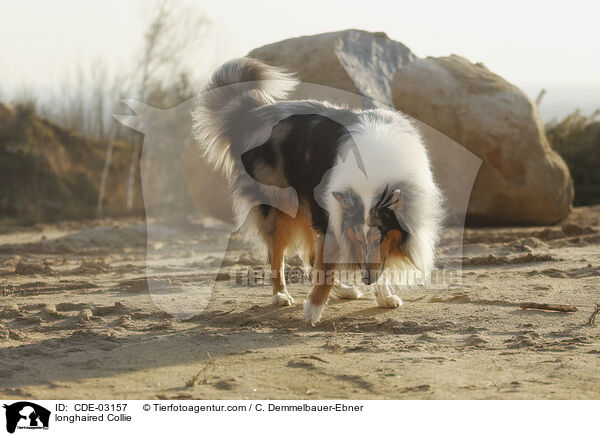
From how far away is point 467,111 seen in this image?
34.3ft

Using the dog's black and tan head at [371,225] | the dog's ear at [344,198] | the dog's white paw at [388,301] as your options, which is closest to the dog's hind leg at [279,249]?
the dog's white paw at [388,301]

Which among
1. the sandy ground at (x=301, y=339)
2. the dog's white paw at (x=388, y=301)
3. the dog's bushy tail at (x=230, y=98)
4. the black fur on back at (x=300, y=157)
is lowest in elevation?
the sandy ground at (x=301, y=339)

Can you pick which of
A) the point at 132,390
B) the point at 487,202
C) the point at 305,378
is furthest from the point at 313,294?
the point at 487,202

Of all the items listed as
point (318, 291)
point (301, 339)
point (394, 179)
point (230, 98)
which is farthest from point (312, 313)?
point (230, 98)

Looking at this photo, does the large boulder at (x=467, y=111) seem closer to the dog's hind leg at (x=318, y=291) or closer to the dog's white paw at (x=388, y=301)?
the dog's white paw at (x=388, y=301)

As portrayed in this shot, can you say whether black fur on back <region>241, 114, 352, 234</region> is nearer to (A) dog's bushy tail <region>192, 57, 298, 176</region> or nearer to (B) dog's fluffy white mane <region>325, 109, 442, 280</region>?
(B) dog's fluffy white mane <region>325, 109, 442, 280</region>

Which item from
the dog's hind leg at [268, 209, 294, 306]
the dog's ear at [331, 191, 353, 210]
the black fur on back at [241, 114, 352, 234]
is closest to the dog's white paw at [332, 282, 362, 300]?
the dog's hind leg at [268, 209, 294, 306]

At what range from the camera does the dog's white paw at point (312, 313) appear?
5383mm

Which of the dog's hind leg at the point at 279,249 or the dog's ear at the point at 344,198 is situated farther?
the dog's hind leg at the point at 279,249

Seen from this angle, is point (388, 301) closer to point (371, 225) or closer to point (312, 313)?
point (312, 313)

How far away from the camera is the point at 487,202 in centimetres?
1060

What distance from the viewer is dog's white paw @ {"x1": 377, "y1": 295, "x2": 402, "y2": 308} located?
587 cm
